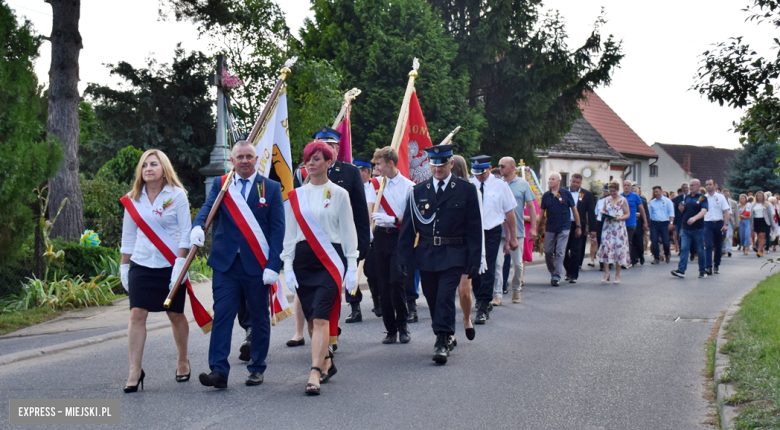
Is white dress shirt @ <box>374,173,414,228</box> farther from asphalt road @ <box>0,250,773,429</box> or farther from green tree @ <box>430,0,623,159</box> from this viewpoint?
green tree @ <box>430,0,623,159</box>

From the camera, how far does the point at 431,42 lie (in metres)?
25.1

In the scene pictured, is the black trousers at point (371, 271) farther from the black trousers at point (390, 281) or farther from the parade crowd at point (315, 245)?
the black trousers at point (390, 281)

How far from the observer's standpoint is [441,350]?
276 inches

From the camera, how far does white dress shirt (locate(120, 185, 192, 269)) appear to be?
5867 millimetres

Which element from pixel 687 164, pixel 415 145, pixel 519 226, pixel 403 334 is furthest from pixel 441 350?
pixel 687 164

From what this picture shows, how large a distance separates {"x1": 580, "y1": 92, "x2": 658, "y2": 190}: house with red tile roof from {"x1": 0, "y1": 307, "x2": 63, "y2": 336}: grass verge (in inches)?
1502

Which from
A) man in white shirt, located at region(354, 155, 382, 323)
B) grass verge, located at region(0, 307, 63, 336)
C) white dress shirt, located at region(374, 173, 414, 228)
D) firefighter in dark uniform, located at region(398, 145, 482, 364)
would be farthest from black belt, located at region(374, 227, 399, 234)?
grass verge, located at region(0, 307, 63, 336)

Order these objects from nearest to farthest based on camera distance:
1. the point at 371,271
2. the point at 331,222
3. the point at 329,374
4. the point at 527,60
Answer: the point at 331,222
the point at 329,374
the point at 371,271
the point at 527,60

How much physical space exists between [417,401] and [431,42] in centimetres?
2054

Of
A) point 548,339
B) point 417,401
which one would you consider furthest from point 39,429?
point 548,339

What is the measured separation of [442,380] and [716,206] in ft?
37.0

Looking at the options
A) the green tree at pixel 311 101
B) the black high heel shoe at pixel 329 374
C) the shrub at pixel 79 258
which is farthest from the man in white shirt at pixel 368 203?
the green tree at pixel 311 101

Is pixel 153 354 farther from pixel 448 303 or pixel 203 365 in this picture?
pixel 448 303

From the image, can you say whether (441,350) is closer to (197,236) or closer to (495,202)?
(197,236)
